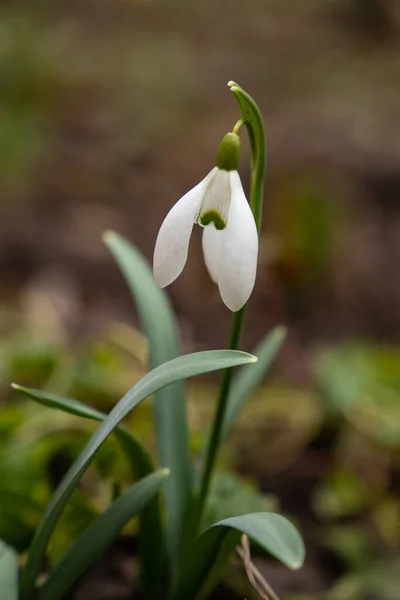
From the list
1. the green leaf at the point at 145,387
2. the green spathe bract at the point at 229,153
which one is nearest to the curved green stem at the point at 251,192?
the green spathe bract at the point at 229,153

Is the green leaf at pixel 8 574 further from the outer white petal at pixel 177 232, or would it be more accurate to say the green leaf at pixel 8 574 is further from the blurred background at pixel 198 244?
the outer white petal at pixel 177 232

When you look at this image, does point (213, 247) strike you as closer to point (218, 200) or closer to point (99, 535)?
point (218, 200)

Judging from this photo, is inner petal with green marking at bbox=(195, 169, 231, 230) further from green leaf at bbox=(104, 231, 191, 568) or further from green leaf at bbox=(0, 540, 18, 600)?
green leaf at bbox=(0, 540, 18, 600)

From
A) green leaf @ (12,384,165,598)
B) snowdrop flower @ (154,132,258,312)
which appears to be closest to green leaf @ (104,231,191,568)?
green leaf @ (12,384,165,598)

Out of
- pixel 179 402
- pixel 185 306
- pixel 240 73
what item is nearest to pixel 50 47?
pixel 240 73

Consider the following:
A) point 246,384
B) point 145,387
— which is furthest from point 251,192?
point 246,384
